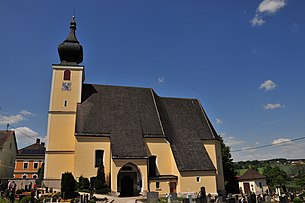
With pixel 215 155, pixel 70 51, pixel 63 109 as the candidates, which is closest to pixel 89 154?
pixel 63 109

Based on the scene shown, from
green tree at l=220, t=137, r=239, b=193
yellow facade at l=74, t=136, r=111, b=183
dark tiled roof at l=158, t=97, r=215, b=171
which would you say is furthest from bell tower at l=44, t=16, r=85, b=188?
green tree at l=220, t=137, r=239, b=193

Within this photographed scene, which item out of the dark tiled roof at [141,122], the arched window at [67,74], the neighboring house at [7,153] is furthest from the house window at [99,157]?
the neighboring house at [7,153]

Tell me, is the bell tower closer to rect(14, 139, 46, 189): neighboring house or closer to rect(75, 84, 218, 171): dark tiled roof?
rect(75, 84, 218, 171): dark tiled roof

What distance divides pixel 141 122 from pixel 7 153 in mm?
24474

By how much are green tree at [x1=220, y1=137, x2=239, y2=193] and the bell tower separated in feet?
69.2

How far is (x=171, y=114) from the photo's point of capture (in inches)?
1265

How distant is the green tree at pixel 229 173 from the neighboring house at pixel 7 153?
99.1 feet

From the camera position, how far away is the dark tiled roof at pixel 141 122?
86.9ft

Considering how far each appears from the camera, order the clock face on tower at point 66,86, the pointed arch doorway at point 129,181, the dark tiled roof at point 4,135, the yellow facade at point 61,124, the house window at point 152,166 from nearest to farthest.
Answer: the pointed arch doorway at point 129,181 → the yellow facade at point 61,124 → the house window at point 152,166 → the clock face on tower at point 66,86 → the dark tiled roof at point 4,135

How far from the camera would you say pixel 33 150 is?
159 ft

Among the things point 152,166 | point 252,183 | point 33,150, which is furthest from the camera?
point 33,150

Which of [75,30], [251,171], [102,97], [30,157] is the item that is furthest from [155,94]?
[30,157]

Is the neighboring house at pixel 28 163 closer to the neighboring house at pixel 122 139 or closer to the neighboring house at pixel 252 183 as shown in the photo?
the neighboring house at pixel 122 139

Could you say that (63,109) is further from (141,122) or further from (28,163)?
(28,163)
